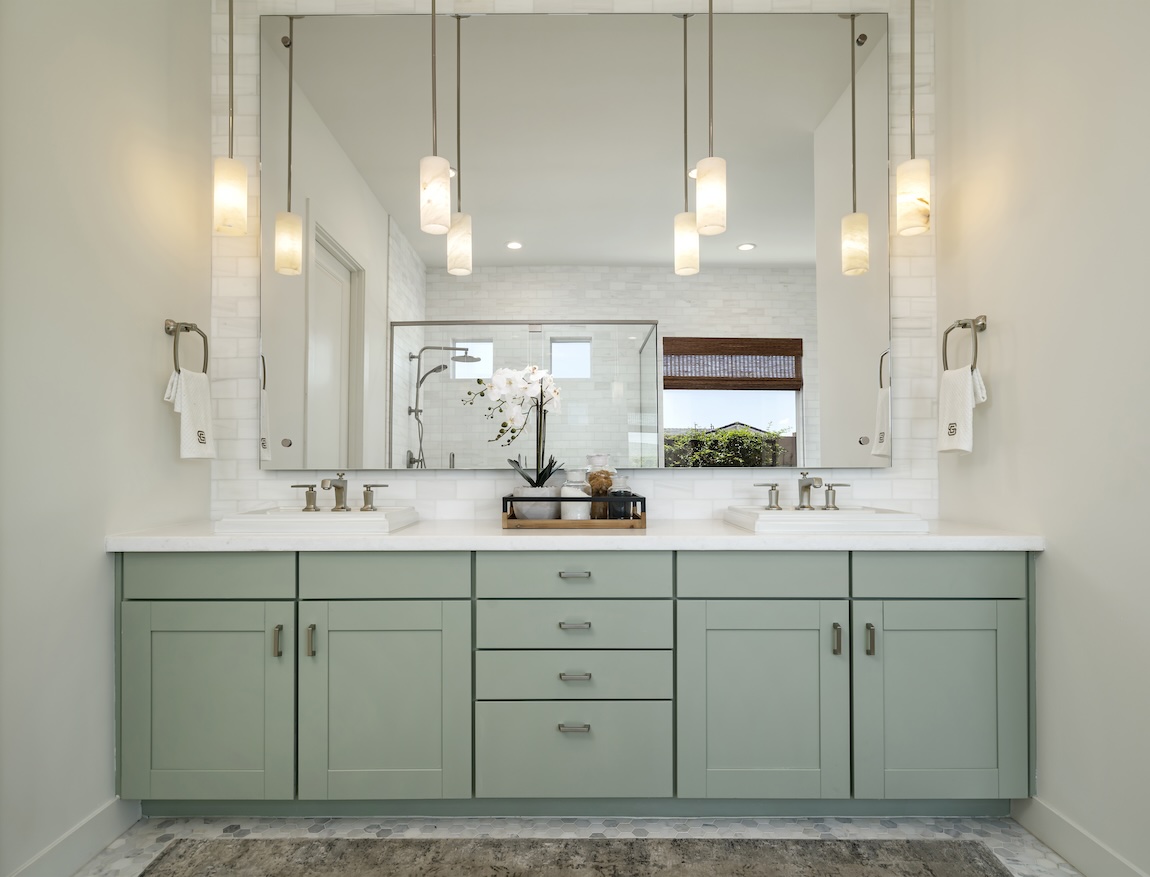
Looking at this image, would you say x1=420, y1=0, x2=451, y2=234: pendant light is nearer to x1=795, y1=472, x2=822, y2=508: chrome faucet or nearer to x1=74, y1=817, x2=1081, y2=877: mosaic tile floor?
x1=795, y1=472, x2=822, y2=508: chrome faucet

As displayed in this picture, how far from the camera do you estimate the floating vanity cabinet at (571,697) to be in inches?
79.9

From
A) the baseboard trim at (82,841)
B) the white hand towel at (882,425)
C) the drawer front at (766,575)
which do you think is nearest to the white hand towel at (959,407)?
the white hand towel at (882,425)

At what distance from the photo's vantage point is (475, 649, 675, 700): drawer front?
2.03 meters

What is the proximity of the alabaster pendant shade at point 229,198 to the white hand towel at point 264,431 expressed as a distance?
60 cm

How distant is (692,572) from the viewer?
6.70 feet

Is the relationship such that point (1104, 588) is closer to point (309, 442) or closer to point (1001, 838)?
point (1001, 838)

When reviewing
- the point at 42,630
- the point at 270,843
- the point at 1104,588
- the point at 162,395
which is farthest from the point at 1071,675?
the point at 162,395

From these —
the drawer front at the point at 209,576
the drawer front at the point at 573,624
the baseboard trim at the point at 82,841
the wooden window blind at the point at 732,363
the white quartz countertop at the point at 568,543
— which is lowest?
the baseboard trim at the point at 82,841

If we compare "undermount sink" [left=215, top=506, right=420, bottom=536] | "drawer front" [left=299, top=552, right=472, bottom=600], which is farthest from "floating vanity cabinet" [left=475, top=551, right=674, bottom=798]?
"undermount sink" [left=215, top=506, right=420, bottom=536]

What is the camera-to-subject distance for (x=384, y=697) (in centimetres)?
203

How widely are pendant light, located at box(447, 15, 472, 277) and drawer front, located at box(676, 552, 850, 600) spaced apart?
1391mm

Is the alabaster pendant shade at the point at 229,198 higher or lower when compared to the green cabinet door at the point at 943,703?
higher

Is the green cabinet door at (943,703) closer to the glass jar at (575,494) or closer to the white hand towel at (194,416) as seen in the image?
the glass jar at (575,494)

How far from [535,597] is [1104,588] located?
1.50 meters
